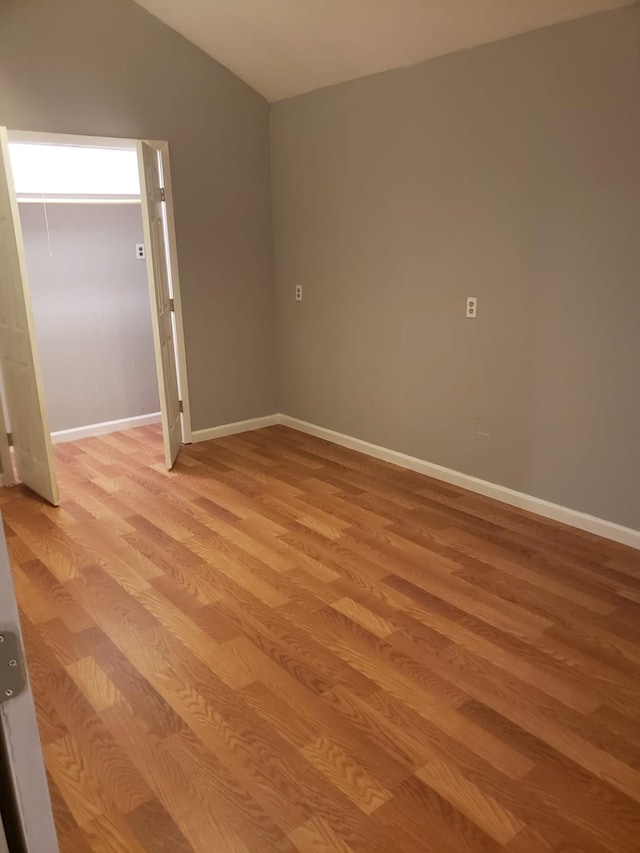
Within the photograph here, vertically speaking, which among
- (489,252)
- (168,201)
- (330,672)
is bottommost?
(330,672)

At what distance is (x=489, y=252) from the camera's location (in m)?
3.41

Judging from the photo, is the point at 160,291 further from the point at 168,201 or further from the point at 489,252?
the point at 489,252

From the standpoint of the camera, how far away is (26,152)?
4.60 m

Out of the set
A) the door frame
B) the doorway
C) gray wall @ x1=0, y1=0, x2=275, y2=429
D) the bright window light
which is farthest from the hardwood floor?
the bright window light

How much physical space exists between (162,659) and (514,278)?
8.04 ft

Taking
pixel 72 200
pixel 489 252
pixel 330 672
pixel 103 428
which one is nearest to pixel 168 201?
pixel 72 200

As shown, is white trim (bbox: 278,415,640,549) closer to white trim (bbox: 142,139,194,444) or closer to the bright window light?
white trim (bbox: 142,139,194,444)

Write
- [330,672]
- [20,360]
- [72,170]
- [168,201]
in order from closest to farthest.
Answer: [330,672] → [20,360] → [168,201] → [72,170]

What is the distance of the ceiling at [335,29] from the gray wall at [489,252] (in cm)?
9

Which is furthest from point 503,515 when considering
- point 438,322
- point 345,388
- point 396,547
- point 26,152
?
point 26,152

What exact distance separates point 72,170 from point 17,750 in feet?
16.0

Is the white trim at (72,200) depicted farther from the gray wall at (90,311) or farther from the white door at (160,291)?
the white door at (160,291)

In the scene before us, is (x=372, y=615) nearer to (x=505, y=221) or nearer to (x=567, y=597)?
(x=567, y=597)

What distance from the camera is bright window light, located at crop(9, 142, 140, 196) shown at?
15.1ft
